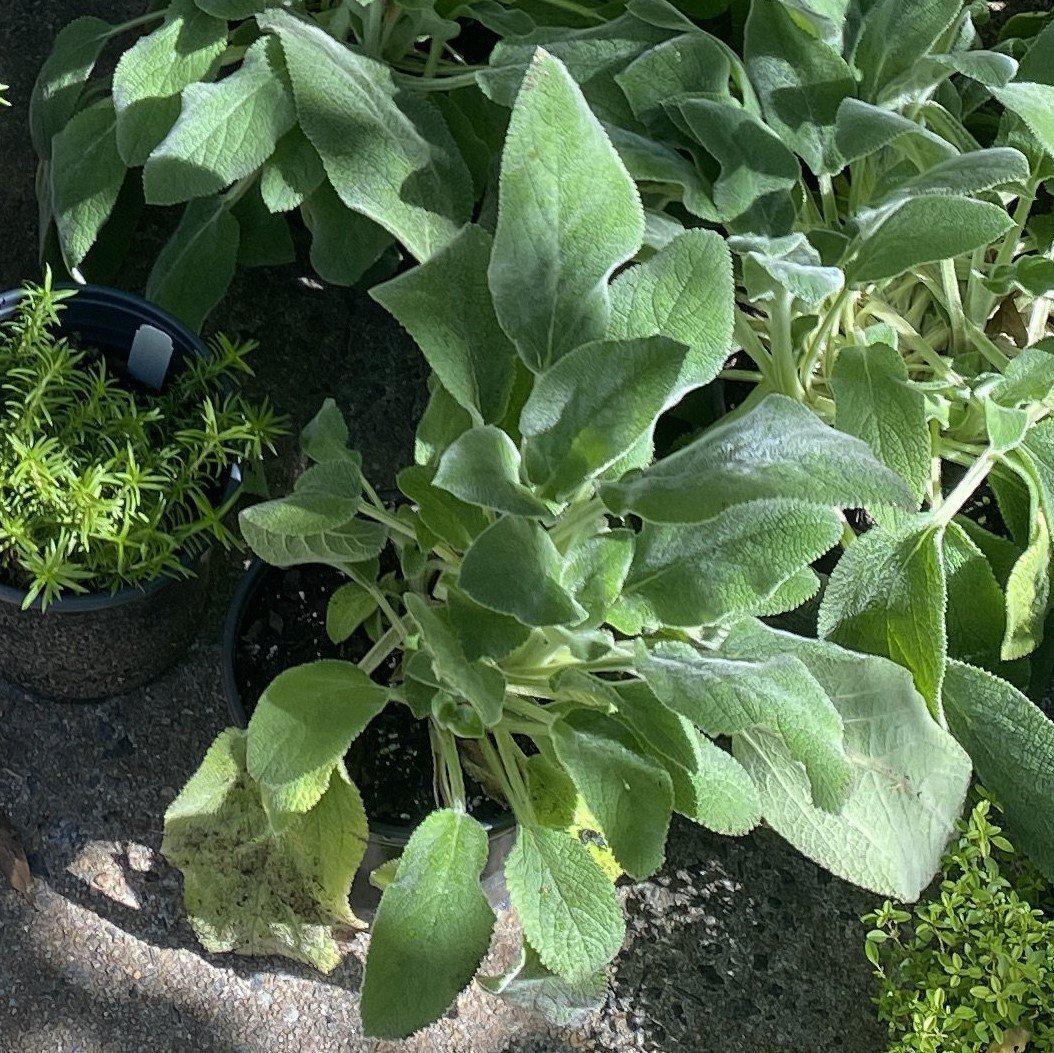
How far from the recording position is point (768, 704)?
84cm

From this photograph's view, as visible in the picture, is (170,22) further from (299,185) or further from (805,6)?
(805,6)

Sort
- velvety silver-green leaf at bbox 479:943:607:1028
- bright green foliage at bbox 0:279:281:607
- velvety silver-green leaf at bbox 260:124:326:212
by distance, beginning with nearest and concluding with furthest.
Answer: velvety silver-green leaf at bbox 479:943:607:1028 < bright green foliage at bbox 0:279:281:607 < velvety silver-green leaf at bbox 260:124:326:212

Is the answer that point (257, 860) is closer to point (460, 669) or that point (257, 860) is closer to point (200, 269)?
point (460, 669)

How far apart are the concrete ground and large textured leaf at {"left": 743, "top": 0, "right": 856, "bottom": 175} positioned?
2.26 feet

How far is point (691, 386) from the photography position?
955 millimetres

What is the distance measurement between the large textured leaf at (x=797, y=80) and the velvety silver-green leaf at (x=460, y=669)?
54 cm

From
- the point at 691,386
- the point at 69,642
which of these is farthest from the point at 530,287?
the point at 69,642

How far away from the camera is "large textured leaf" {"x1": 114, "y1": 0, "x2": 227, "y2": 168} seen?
1.25 metres

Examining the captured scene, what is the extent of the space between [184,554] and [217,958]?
0.45m

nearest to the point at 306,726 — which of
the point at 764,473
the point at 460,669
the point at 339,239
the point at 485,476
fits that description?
the point at 460,669

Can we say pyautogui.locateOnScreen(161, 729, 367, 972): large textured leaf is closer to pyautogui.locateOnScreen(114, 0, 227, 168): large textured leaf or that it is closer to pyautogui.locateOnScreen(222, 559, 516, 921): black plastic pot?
pyautogui.locateOnScreen(222, 559, 516, 921): black plastic pot

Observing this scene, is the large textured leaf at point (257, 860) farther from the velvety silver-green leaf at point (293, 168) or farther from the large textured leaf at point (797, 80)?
the large textured leaf at point (797, 80)

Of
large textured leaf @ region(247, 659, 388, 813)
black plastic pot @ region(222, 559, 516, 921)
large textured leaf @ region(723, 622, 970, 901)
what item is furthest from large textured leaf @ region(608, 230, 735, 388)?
black plastic pot @ region(222, 559, 516, 921)

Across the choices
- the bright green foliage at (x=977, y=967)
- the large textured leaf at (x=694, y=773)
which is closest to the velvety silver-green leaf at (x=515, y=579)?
the large textured leaf at (x=694, y=773)
